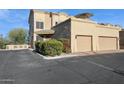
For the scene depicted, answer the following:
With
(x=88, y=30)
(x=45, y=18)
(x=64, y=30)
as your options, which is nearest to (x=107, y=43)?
(x=88, y=30)

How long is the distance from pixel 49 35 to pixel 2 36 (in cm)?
3828

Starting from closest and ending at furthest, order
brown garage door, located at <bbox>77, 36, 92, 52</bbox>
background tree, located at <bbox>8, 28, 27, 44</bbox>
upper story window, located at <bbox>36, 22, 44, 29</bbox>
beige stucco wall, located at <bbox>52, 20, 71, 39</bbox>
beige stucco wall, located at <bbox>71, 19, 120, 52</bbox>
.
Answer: beige stucco wall, located at <bbox>71, 19, 120, 52</bbox>
beige stucco wall, located at <bbox>52, 20, 71, 39</bbox>
brown garage door, located at <bbox>77, 36, 92, 52</bbox>
upper story window, located at <bbox>36, 22, 44, 29</bbox>
background tree, located at <bbox>8, 28, 27, 44</bbox>

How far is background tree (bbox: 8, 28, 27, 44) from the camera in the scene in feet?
194

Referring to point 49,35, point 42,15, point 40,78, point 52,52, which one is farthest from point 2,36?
point 40,78

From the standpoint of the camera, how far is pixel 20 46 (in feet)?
185

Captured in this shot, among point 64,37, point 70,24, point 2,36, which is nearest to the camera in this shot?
point 70,24

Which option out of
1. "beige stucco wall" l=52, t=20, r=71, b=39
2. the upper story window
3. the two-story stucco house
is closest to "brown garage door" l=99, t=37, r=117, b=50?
the two-story stucco house

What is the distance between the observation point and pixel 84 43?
26234 millimetres

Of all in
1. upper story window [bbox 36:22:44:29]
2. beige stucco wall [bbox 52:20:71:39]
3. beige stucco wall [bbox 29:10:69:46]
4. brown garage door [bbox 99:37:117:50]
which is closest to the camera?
beige stucco wall [bbox 52:20:71:39]

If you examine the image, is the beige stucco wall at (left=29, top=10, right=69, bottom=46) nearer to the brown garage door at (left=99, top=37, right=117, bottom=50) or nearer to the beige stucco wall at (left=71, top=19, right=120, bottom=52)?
the brown garage door at (left=99, top=37, right=117, bottom=50)

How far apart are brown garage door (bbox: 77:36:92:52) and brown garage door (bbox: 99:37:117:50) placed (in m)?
2.51

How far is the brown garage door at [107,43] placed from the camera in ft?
94.9

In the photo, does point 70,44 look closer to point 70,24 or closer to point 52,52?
point 70,24
